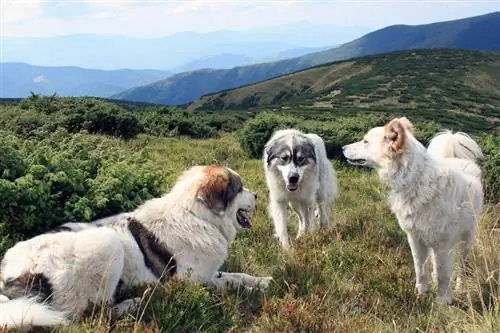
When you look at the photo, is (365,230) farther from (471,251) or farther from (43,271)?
(43,271)

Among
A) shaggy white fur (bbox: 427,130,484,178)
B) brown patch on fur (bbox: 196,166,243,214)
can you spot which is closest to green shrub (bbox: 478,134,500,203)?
shaggy white fur (bbox: 427,130,484,178)

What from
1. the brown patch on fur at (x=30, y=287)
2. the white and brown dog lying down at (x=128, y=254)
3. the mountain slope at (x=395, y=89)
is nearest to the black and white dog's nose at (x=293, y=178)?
the white and brown dog lying down at (x=128, y=254)

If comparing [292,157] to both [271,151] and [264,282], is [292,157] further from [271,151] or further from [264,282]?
[264,282]

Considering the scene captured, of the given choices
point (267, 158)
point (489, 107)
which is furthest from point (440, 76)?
point (267, 158)

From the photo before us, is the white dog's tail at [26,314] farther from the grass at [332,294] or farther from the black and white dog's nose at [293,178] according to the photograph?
the black and white dog's nose at [293,178]

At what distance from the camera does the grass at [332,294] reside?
429cm

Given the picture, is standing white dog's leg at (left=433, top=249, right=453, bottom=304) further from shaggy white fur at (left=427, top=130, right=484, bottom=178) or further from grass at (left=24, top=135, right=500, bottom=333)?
shaggy white fur at (left=427, top=130, right=484, bottom=178)

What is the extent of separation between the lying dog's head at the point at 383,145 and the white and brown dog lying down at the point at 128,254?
1.51m

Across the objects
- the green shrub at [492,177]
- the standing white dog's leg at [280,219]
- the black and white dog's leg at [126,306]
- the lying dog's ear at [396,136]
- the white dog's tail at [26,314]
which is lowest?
the green shrub at [492,177]

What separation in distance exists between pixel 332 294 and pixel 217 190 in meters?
1.54

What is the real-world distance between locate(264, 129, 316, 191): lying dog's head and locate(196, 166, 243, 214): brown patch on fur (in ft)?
6.95

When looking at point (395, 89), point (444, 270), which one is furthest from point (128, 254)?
point (395, 89)

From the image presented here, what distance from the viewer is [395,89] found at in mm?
69062

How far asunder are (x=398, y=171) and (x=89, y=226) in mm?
3305
